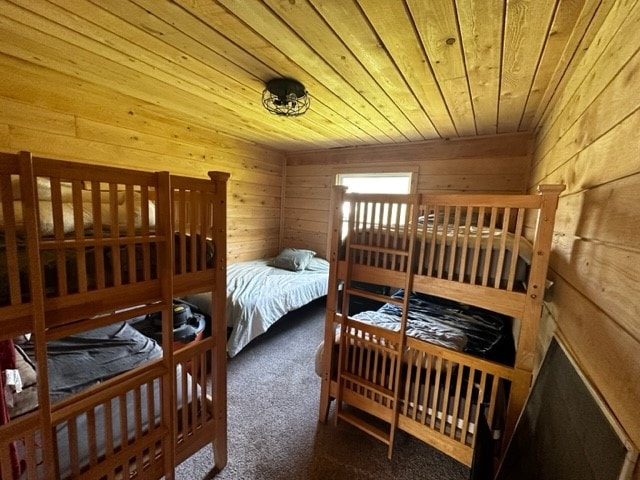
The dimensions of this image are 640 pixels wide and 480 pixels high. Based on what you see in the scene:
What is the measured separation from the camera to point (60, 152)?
7.41 feet

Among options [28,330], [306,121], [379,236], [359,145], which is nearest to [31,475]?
[28,330]

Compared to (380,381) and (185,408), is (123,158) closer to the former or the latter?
(185,408)

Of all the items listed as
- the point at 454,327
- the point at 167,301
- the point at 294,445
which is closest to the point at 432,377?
the point at 454,327

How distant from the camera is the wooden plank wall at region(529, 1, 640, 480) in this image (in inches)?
29.0

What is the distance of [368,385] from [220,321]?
3.38 ft

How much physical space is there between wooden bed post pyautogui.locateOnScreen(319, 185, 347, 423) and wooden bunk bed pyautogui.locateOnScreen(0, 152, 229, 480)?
68 cm

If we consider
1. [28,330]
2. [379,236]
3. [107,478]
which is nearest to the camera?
[28,330]

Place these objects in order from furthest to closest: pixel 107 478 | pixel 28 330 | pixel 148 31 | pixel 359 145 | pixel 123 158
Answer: pixel 359 145 → pixel 123 158 → pixel 148 31 → pixel 107 478 → pixel 28 330

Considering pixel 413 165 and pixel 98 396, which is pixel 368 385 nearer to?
pixel 98 396

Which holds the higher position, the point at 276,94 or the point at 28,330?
the point at 276,94

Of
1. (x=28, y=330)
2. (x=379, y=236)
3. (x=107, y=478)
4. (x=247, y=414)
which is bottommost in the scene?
(x=247, y=414)

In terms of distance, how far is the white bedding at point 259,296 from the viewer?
2512 millimetres

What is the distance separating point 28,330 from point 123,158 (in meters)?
2.26

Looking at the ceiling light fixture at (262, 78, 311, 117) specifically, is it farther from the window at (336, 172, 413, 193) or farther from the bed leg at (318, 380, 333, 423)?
the bed leg at (318, 380, 333, 423)
